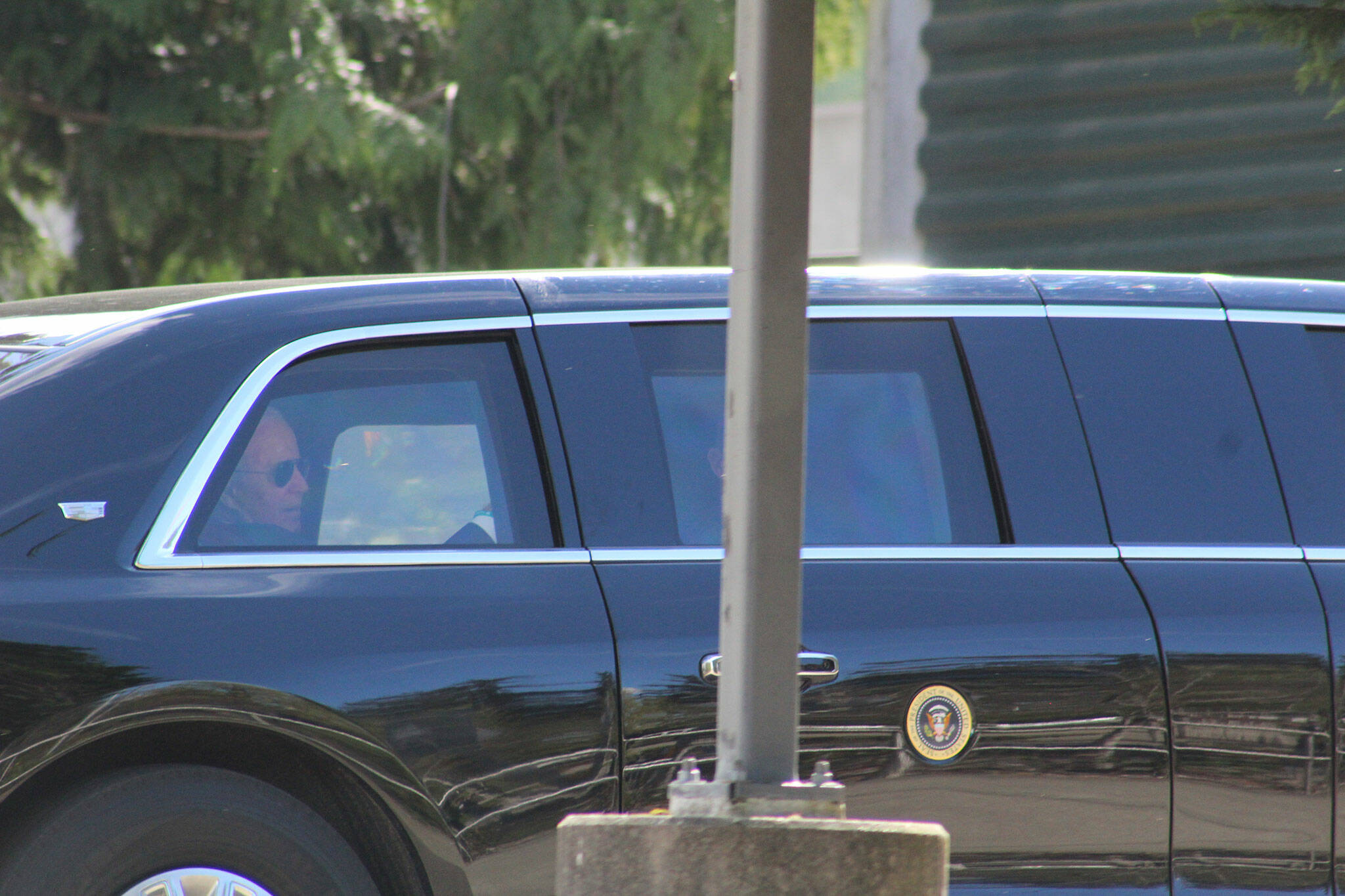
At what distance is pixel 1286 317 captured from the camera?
3699 mm

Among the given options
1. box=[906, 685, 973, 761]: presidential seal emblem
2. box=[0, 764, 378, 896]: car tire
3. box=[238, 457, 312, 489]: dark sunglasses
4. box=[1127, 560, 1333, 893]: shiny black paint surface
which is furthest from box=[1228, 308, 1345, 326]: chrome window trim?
box=[0, 764, 378, 896]: car tire

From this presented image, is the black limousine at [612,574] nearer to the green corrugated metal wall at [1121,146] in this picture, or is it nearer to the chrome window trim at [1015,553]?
the chrome window trim at [1015,553]

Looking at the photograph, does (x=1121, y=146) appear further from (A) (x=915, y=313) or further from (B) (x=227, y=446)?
(B) (x=227, y=446)

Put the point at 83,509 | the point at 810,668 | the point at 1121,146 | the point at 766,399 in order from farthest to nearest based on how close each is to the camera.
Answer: the point at 1121,146 → the point at 810,668 → the point at 83,509 → the point at 766,399

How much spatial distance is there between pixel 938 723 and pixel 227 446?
4.67ft

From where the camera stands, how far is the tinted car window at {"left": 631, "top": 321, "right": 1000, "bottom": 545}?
331cm

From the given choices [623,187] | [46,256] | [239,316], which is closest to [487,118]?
[623,187]

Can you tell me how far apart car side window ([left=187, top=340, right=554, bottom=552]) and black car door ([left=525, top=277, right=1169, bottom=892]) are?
0.12 m

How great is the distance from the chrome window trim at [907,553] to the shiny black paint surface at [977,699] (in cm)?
2

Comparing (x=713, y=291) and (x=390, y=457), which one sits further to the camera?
(x=713, y=291)

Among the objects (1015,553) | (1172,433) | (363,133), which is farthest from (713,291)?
(363,133)

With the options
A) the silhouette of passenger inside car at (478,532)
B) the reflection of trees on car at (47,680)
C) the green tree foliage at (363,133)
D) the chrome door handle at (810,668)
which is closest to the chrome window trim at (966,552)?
the chrome door handle at (810,668)

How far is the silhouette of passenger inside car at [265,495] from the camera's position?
299cm

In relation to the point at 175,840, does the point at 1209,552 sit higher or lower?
higher
